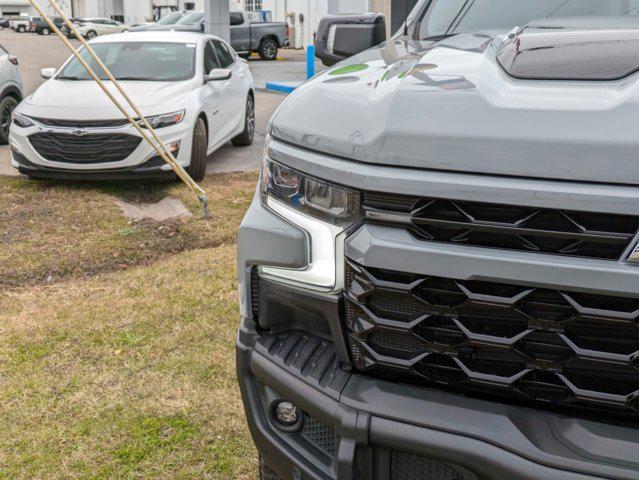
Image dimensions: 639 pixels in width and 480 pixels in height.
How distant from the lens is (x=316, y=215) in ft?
5.82

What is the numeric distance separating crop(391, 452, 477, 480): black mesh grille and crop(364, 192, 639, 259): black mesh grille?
54cm

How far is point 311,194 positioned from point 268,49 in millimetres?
25424

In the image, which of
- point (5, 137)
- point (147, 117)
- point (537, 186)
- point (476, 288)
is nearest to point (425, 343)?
point (476, 288)

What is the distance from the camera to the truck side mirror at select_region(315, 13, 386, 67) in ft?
10.5

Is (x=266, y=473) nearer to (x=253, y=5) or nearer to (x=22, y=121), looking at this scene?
(x=22, y=121)

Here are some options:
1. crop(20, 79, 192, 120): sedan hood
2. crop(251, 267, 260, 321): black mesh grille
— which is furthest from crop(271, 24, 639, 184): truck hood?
crop(20, 79, 192, 120): sedan hood

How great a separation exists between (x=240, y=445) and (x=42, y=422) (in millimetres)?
915

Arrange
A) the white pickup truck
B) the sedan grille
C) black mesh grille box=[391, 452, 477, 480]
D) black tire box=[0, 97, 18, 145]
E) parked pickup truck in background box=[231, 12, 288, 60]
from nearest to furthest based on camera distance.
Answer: black mesh grille box=[391, 452, 477, 480]
the sedan grille
black tire box=[0, 97, 18, 145]
parked pickup truck in background box=[231, 12, 288, 60]
the white pickup truck

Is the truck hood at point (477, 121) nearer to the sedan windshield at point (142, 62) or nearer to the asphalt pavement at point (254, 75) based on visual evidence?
the sedan windshield at point (142, 62)

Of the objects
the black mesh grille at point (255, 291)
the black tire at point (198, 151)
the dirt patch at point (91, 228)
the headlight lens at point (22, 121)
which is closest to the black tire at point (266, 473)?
the black mesh grille at point (255, 291)

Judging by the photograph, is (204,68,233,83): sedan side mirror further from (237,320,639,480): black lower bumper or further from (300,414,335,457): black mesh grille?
(300,414,335,457): black mesh grille

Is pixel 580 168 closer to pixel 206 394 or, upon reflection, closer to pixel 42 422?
pixel 206 394

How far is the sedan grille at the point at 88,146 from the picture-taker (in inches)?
271

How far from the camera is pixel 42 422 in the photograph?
3125mm
